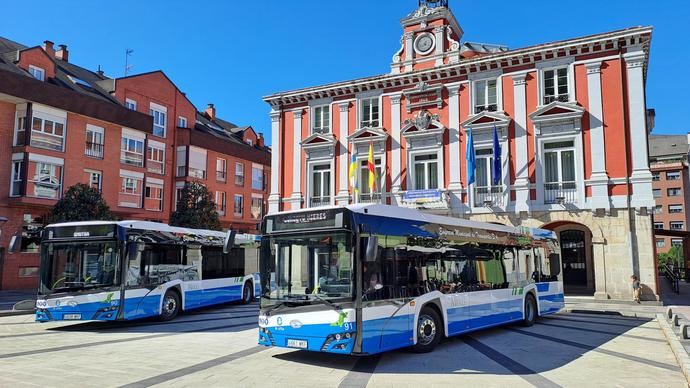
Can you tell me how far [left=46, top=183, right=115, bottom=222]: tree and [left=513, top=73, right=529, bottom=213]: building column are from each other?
20.3 meters

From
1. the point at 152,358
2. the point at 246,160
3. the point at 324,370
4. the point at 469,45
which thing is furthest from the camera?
the point at 246,160

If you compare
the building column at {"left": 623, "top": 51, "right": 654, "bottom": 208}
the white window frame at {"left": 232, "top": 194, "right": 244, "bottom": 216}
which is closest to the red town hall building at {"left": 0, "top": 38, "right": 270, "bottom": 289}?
the white window frame at {"left": 232, "top": 194, "right": 244, "bottom": 216}

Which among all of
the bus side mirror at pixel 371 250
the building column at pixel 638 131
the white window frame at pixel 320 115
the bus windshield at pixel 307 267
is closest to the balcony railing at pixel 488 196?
the building column at pixel 638 131

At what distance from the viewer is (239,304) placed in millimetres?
20391

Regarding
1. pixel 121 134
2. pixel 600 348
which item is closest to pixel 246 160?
pixel 121 134

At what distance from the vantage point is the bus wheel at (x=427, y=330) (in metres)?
9.59

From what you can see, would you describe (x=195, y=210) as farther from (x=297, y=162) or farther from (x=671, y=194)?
(x=671, y=194)

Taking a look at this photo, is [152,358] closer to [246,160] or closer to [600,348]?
[600,348]

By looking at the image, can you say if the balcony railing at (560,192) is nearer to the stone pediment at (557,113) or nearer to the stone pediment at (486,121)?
the stone pediment at (557,113)

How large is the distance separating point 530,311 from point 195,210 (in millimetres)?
24162

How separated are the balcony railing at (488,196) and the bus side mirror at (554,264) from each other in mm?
7623

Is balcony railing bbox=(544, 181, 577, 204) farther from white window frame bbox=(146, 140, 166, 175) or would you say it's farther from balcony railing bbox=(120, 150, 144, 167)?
white window frame bbox=(146, 140, 166, 175)

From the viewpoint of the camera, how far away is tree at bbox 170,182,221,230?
32438 millimetres

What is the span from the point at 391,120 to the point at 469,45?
10.2 m
